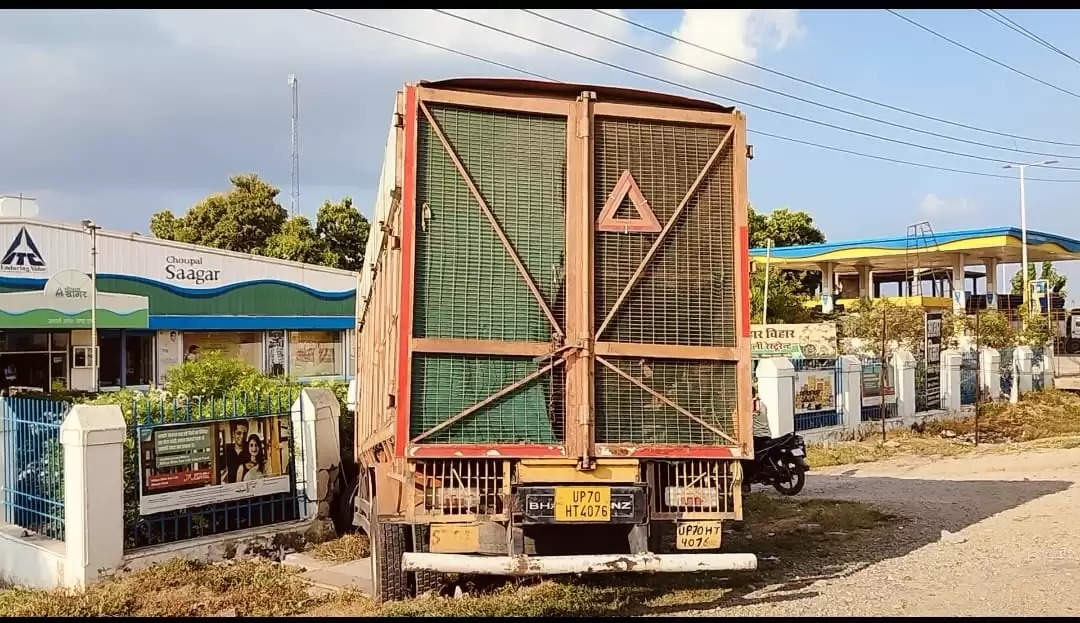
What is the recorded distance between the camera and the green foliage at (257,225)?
42.1 meters

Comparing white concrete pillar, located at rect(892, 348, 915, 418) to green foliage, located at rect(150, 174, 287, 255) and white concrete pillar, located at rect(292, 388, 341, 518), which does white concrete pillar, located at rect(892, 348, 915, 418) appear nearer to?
white concrete pillar, located at rect(292, 388, 341, 518)

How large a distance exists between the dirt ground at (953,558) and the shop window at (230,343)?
23673 millimetres

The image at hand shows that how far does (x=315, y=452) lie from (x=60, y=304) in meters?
19.6

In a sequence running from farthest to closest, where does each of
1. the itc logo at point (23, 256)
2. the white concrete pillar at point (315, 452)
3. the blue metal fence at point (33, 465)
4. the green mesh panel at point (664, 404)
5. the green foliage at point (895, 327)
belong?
the itc logo at point (23, 256) < the green foliage at point (895, 327) < the white concrete pillar at point (315, 452) < the blue metal fence at point (33, 465) < the green mesh panel at point (664, 404)

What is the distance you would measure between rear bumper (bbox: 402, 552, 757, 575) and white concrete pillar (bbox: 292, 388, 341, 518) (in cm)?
390

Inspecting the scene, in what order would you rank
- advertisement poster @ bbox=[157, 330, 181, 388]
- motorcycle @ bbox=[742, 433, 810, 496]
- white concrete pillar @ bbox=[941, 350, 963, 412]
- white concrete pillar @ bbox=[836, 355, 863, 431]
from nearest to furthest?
motorcycle @ bbox=[742, 433, 810, 496] < white concrete pillar @ bbox=[836, 355, 863, 431] < white concrete pillar @ bbox=[941, 350, 963, 412] < advertisement poster @ bbox=[157, 330, 181, 388]

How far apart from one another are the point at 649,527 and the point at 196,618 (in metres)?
3.12

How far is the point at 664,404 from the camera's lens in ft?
20.7

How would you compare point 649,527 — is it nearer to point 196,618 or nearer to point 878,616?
point 878,616

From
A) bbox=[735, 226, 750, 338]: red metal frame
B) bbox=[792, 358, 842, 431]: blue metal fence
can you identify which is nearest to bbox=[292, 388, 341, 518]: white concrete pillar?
bbox=[735, 226, 750, 338]: red metal frame

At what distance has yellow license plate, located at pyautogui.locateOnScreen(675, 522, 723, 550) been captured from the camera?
6.24 meters

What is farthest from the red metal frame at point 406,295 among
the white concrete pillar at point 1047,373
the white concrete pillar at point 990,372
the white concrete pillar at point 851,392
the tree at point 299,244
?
the tree at point 299,244

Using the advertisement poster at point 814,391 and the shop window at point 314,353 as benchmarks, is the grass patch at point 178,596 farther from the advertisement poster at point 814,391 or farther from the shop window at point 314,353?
the shop window at point 314,353

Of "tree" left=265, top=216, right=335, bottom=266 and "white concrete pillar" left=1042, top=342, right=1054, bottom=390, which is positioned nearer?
"white concrete pillar" left=1042, top=342, right=1054, bottom=390
